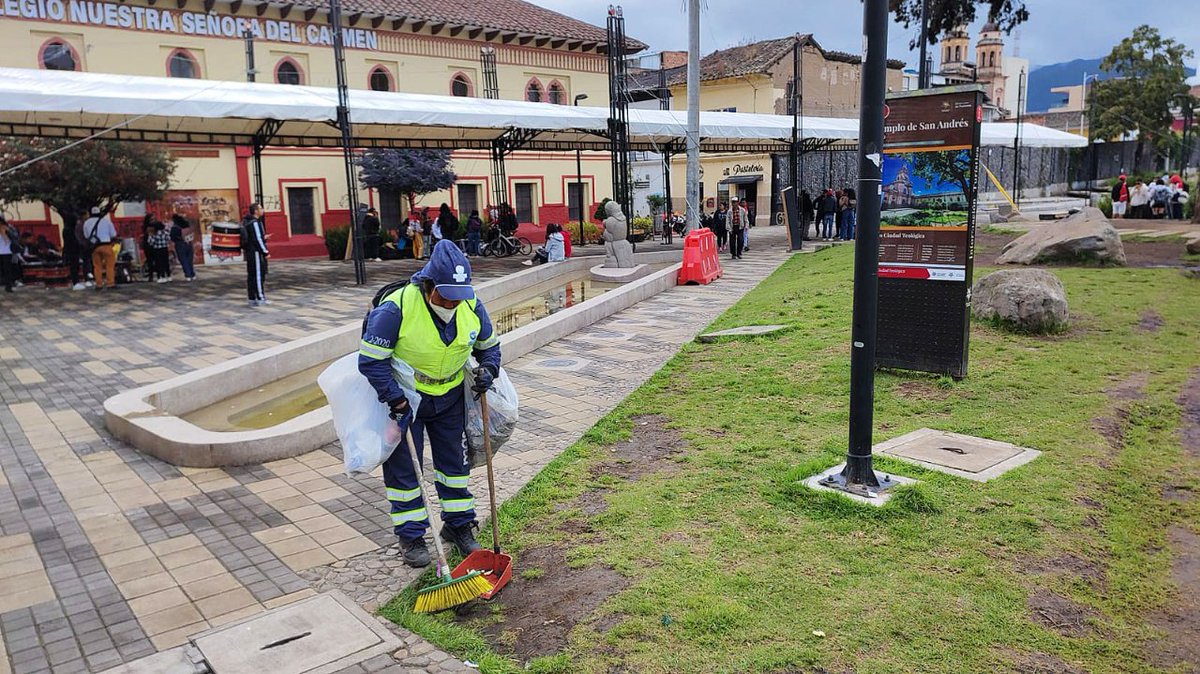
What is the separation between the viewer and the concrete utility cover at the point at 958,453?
17.0 ft

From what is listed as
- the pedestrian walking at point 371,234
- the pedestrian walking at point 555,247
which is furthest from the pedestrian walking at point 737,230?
the pedestrian walking at point 371,234

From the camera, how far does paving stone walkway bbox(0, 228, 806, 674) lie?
3.96 m

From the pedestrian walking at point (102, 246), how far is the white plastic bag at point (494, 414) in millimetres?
15418

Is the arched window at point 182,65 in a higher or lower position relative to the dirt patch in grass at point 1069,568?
higher

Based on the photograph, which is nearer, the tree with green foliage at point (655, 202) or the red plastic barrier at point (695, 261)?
the red plastic barrier at point (695, 261)

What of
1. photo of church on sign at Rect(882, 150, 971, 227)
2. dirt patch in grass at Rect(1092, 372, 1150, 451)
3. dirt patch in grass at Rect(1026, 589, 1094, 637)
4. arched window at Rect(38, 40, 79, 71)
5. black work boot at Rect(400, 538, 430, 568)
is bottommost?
black work boot at Rect(400, 538, 430, 568)

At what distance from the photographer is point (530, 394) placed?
7.97 metres

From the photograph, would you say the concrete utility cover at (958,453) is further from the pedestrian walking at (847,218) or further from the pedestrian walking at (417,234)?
the pedestrian walking at (417,234)

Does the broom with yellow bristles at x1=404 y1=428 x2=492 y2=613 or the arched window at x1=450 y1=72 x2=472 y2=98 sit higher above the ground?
the arched window at x1=450 y1=72 x2=472 y2=98

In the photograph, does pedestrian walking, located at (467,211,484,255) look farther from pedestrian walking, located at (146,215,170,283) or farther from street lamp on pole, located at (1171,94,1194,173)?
street lamp on pole, located at (1171,94,1194,173)

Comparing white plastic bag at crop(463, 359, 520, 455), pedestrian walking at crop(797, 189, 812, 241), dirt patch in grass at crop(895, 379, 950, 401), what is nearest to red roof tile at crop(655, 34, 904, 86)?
pedestrian walking at crop(797, 189, 812, 241)

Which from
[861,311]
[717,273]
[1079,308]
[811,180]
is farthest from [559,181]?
[861,311]

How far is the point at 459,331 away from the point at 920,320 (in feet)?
15.7

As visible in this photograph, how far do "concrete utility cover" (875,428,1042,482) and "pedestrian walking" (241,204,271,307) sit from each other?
1155 centimetres
